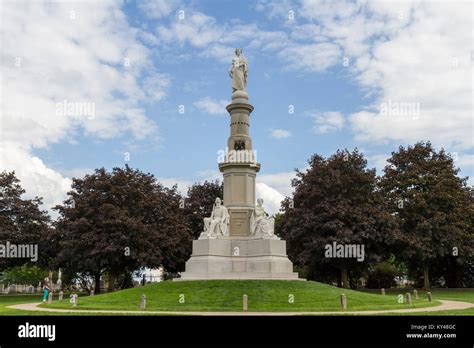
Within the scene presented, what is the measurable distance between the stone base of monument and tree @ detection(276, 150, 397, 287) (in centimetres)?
1432

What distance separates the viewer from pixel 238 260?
31500 mm

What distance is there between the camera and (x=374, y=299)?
27.9 m

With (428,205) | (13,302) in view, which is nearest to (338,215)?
(428,205)

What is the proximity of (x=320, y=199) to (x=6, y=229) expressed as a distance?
30.7m

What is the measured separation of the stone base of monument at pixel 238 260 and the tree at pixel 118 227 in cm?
1377

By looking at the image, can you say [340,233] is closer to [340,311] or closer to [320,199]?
[320,199]

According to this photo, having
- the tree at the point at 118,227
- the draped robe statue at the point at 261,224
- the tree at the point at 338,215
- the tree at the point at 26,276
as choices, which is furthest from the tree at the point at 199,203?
the tree at the point at 26,276

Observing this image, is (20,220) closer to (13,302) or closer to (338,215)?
(13,302)

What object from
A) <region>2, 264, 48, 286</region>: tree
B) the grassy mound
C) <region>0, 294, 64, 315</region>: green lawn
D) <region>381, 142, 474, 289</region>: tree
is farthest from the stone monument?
<region>2, 264, 48, 286</region>: tree

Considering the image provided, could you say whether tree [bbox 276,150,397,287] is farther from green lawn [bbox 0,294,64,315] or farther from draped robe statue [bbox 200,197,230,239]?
green lawn [bbox 0,294,64,315]

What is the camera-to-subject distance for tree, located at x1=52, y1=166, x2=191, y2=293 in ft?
146

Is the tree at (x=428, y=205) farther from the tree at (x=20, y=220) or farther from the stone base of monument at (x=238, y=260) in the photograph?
the tree at (x=20, y=220)

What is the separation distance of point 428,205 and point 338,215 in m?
10.3
